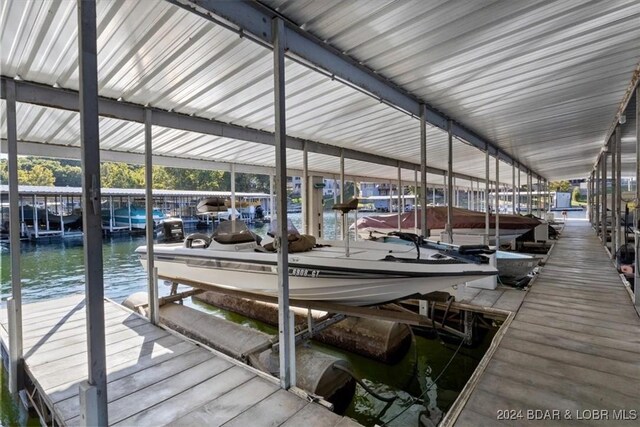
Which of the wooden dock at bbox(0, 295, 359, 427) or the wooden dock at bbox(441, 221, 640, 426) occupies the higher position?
the wooden dock at bbox(441, 221, 640, 426)

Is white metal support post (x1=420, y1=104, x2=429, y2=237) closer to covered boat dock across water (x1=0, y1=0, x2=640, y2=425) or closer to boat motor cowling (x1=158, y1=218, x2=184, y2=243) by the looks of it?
covered boat dock across water (x1=0, y1=0, x2=640, y2=425)

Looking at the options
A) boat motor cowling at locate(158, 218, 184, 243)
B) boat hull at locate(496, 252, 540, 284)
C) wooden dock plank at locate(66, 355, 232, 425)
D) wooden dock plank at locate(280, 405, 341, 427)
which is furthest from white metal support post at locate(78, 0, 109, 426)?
boat hull at locate(496, 252, 540, 284)

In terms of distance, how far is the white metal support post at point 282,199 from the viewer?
95.6 inches

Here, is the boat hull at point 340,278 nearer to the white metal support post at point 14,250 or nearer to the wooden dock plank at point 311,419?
the wooden dock plank at point 311,419

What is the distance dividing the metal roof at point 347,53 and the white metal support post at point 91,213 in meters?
0.82

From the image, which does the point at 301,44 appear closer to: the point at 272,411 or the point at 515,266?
the point at 272,411

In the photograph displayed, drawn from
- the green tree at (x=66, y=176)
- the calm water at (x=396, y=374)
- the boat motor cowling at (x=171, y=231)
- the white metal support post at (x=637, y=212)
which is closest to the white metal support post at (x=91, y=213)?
the calm water at (x=396, y=374)

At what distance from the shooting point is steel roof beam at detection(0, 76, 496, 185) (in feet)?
10.5

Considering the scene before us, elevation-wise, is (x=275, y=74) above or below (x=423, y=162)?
above

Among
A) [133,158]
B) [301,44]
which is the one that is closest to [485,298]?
[301,44]

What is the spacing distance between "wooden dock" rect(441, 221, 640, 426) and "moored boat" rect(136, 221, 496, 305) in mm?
870

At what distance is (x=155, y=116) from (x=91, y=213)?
3058 mm

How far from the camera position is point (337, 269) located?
365 cm

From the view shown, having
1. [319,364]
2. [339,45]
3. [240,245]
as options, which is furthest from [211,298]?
[339,45]
